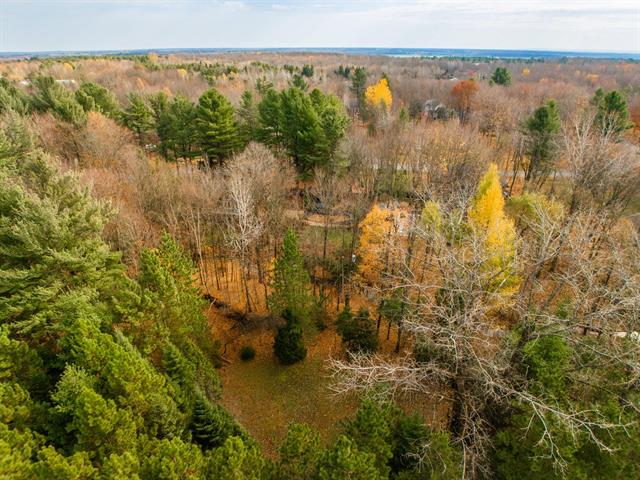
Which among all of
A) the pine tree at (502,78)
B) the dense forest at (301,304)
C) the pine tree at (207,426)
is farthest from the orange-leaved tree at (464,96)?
the pine tree at (207,426)

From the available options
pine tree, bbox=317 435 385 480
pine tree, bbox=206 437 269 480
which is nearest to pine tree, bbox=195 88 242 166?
pine tree, bbox=206 437 269 480

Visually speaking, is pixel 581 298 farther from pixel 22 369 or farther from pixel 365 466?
pixel 22 369

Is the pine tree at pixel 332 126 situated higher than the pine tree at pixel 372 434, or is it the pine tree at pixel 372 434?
the pine tree at pixel 332 126

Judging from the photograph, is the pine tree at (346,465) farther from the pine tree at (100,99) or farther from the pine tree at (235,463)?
the pine tree at (100,99)

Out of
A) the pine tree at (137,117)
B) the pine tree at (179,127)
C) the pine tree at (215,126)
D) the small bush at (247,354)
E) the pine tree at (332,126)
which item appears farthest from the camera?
the pine tree at (137,117)

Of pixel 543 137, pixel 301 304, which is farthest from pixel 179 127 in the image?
pixel 543 137

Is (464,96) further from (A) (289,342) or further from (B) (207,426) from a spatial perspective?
(B) (207,426)

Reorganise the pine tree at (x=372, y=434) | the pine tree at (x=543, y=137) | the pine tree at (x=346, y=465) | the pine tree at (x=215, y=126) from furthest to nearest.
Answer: the pine tree at (x=543, y=137) → the pine tree at (x=215, y=126) → the pine tree at (x=372, y=434) → the pine tree at (x=346, y=465)
